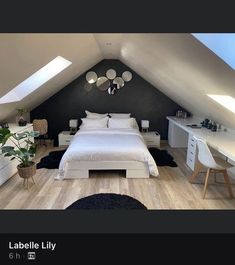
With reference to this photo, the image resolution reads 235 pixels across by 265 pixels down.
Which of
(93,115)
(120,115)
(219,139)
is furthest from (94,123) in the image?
(219,139)

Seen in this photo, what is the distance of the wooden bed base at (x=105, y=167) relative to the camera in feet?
12.1

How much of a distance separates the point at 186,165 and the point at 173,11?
416 centimetres

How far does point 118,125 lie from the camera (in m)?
5.32

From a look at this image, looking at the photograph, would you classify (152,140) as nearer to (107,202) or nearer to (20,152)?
(107,202)

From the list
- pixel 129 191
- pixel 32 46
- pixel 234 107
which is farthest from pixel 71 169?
pixel 234 107

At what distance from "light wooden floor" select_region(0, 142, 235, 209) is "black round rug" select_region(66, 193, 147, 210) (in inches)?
4.0

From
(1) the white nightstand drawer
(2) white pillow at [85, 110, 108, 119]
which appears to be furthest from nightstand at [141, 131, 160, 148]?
(2) white pillow at [85, 110, 108, 119]

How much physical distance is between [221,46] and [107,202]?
2123mm

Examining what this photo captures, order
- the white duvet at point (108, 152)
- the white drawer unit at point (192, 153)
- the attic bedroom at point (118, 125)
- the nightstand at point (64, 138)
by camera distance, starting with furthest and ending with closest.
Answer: the nightstand at point (64, 138)
the white drawer unit at point (192, 153)
the white duvet at point (108, 152)
the attic bedroom at point (118, 125)

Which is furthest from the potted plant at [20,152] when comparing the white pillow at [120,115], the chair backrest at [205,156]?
the white pillow at [120,115]

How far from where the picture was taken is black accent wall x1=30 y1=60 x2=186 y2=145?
5871 millimetres

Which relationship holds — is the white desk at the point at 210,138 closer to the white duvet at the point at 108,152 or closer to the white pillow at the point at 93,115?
the white duvet at the point at 108,152

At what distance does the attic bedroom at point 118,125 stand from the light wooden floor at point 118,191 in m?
0.01
